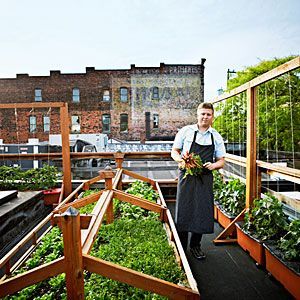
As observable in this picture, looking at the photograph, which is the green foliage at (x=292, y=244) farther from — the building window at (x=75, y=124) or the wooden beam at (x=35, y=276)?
the building window at (x=75, y=124)

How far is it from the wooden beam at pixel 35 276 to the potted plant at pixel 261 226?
2243 mm

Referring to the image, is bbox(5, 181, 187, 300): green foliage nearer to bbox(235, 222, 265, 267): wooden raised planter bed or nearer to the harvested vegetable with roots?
the harvested vegetable with roots

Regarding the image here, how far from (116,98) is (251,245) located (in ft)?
67.0

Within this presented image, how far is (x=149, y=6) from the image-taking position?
742cm

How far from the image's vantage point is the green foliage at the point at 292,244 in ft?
8.16

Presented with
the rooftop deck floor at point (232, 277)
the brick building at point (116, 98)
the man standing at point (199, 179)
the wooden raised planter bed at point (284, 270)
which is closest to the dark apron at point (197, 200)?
the man standing at point (199, 179)

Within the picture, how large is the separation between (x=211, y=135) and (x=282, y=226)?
123 cm

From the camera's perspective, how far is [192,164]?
2.86 meters

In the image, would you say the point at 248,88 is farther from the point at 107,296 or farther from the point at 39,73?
the point at 39,73

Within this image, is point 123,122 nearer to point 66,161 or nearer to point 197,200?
point 66,161

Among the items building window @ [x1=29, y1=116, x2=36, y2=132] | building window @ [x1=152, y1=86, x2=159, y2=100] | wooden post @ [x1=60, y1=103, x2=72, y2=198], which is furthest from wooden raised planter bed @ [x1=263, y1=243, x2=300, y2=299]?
building window @ [x1=29, y1=116, x2=36, y2=132]

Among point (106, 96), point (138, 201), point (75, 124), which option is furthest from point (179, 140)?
point (75, 124)

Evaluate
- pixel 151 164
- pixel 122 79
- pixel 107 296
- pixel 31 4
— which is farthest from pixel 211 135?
pixel 122 79

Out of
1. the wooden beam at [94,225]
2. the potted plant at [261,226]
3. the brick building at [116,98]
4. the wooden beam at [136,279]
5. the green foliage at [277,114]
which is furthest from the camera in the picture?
the brick building at [116,98]
